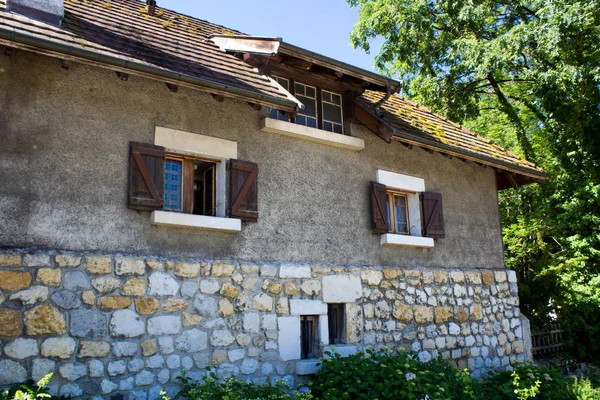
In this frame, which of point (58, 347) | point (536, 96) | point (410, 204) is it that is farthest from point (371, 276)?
point (536, 96)

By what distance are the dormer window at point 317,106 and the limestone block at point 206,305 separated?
9.56ft

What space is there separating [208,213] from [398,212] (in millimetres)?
3494

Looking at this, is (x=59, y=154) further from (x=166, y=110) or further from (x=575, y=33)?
(x=575, y=33)

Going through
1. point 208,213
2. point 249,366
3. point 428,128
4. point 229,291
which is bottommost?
point 249,366

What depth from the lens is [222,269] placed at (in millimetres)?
6578

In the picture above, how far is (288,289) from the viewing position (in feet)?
23.2

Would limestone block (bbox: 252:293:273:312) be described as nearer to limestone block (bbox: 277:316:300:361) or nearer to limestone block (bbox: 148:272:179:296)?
limestone block (bbox: 277:316:300:361)

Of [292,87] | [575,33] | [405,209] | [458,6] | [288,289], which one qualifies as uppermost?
[458,6]

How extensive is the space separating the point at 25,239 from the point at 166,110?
2211 mm

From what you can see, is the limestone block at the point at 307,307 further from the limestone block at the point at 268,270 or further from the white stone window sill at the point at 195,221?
the white stone window sill at the point at 195,221

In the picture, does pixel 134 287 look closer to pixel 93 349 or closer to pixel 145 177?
pixel 93 349

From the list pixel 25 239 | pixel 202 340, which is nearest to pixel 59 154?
pixel 25 239

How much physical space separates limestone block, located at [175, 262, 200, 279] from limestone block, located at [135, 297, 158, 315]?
1.37 feet

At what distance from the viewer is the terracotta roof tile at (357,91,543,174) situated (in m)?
8.90
